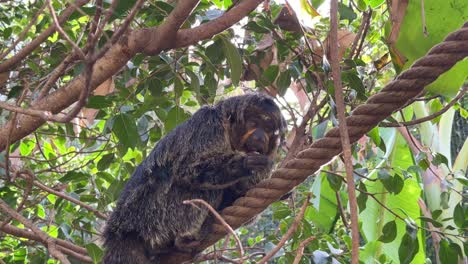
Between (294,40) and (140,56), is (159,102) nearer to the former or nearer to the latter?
(140,56)

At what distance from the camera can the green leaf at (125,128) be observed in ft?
11.2

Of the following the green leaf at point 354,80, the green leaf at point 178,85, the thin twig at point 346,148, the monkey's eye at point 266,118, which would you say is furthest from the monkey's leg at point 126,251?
the thin twig at point 346,148

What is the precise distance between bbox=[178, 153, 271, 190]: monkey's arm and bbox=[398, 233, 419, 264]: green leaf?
35.6 inches

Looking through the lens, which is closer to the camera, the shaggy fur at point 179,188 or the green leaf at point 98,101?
the green leaf at point 98,101

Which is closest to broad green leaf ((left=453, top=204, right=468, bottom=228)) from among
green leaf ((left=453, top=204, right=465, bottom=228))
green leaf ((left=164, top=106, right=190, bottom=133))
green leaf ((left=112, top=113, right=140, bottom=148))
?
green leaf ((left=453, top=204, right=465, bottom=228))

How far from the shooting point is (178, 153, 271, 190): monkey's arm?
3469 millimetres

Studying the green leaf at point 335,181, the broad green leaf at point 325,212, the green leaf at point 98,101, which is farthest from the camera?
the broad green leaf at point 325,212

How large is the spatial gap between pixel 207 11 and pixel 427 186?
3.23 metres

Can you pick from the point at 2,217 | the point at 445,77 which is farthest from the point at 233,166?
the point at 2,217

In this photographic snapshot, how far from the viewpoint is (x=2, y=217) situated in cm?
440

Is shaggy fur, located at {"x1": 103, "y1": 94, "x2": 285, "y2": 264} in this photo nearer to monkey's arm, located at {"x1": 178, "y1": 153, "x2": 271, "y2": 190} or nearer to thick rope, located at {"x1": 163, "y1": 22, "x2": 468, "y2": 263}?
monkey's arm, located at {"x1": 178, "y1": 153, "x2": 271, "y2": 190}

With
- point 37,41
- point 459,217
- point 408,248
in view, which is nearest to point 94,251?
point 37,41

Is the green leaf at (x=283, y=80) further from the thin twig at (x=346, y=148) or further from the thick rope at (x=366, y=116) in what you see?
the thin twig at (x=346, y=148)

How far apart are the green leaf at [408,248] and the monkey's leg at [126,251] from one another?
151 centimetres
